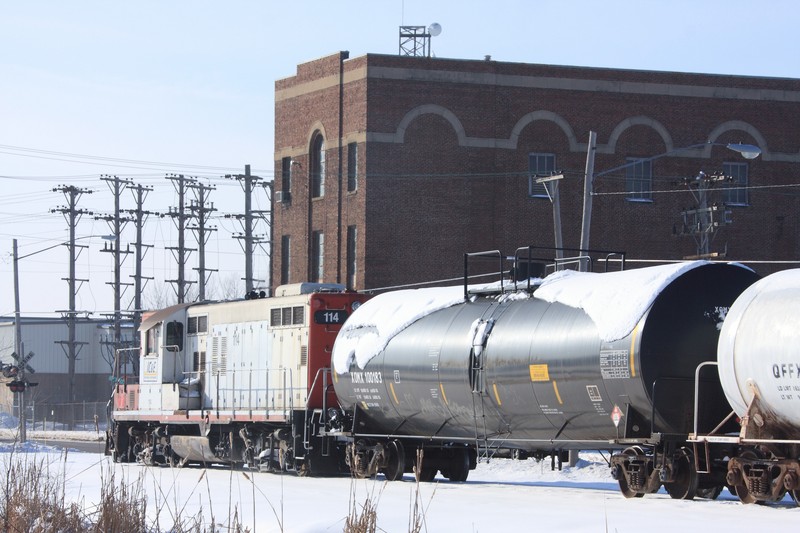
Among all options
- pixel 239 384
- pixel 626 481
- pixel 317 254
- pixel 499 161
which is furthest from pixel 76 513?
pixel 317 254

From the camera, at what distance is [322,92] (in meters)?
58.4

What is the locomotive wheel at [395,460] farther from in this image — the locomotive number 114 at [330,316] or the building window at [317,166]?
the building window at [317,166]

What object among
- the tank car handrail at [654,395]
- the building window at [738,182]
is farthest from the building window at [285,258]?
the tank car handrail at [654,395]

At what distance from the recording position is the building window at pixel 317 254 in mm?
58875

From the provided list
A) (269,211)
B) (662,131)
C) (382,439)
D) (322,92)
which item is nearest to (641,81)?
(662,131)

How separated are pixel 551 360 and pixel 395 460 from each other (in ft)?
19.8

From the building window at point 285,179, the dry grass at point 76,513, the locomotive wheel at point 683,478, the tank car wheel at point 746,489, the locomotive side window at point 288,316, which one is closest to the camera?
the dry grass at point 76,513

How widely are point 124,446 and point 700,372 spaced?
835 inches

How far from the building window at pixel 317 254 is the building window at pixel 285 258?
2.37m

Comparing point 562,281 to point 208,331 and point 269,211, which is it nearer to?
point 208,331

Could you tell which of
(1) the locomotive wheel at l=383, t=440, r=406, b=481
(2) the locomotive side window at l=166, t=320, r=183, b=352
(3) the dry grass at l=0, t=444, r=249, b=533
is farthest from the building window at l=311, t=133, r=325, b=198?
(3) the dry grass at l=0, t=444, r=249, b=533

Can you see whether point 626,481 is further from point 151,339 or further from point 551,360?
point 151,339

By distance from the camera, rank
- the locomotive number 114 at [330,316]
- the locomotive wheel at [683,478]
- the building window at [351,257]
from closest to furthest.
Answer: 1. the locomotive wheel at [683,478]
2. the locomotive number 114 at [330,316]
3. the building window at [351,257]

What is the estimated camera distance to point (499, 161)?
5644cm
